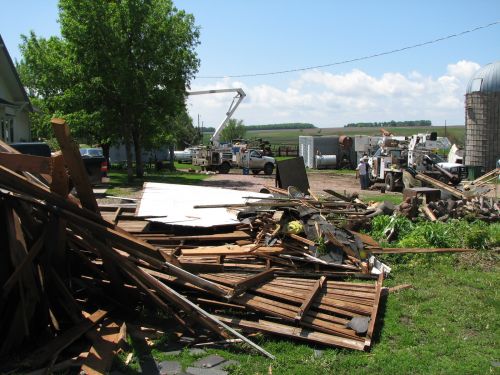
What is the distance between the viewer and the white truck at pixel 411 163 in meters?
22.8

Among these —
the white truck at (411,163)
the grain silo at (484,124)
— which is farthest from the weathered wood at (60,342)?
the grain silo at (484,124)

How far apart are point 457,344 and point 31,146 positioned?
10007mm

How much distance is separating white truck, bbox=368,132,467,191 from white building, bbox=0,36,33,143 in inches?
659

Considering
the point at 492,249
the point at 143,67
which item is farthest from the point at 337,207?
the point at 143,67

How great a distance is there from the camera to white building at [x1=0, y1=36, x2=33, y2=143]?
78.7 ft

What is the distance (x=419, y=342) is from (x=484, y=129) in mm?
29022

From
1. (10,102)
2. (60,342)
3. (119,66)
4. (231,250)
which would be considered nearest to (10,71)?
(10,102)

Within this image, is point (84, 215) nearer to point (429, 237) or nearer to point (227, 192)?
point (429, 237)

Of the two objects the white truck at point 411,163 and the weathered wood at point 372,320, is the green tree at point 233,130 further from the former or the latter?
the weathered wood at point 372,320

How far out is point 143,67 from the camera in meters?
26.0

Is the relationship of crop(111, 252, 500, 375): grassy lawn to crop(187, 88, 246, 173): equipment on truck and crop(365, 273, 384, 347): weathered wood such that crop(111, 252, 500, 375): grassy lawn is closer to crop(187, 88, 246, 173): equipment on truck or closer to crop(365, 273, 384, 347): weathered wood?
crop(365, 273, 384, 347): weathered wood

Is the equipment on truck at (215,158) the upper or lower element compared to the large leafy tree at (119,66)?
lower

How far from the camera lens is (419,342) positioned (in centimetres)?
584

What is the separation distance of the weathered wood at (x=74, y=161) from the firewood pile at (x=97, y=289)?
1 centimetres
